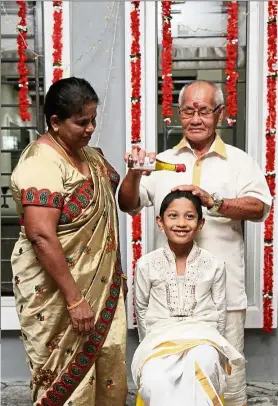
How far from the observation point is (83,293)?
2.57 meters

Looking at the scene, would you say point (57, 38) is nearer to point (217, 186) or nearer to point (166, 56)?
point (166, 56)

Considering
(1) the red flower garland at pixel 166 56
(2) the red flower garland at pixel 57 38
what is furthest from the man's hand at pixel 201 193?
(2) the red flower garland at pixel 57 38

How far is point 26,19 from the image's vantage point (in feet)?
12.3

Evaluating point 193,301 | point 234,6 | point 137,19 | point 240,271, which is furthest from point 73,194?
point 234,6

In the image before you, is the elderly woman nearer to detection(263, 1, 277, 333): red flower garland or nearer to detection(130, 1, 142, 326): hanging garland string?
detection(130, 1, 142, 326): hanging garland string

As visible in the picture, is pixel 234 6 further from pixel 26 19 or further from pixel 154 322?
pixel 154 322

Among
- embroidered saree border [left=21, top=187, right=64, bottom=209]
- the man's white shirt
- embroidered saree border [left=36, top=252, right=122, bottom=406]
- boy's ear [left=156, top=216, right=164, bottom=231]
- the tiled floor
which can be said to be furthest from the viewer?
the tiled floor

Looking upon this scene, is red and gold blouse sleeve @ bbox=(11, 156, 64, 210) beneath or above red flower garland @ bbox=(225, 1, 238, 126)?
beneath

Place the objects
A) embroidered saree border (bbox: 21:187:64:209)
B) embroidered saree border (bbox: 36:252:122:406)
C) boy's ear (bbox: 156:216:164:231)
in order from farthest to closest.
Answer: boy's ear (bbox: 156:216:164:231)
embroidered saree border (bbox: 36:252:122:406)
embroidered saree border (bbox: 21:187:64:209)

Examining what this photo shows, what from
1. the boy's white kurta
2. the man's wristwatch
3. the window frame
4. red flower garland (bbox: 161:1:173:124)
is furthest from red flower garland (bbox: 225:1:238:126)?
the boy's white kurta

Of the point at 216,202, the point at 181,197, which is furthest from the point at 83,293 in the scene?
the point at 216,202

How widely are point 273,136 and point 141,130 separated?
79 centimetres

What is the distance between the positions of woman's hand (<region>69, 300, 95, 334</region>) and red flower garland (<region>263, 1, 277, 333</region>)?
1.53 metres

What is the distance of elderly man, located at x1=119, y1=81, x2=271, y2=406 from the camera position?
8.95ft
